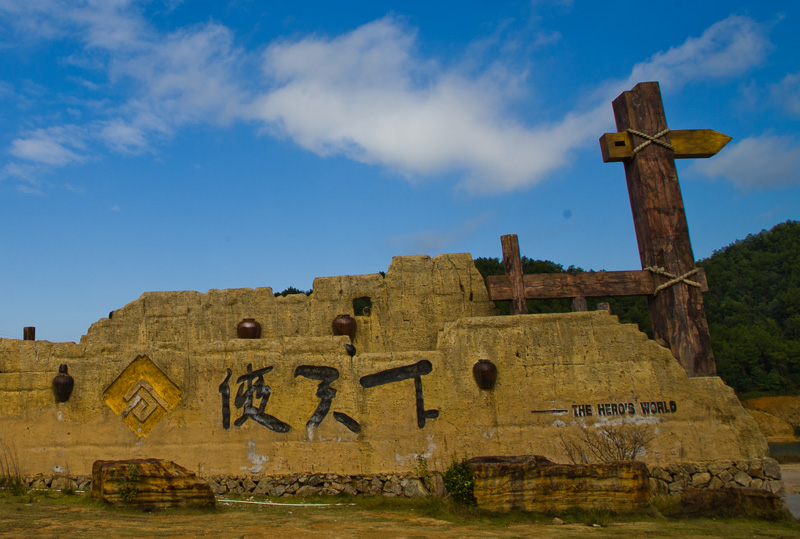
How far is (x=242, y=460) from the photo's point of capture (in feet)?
28.9

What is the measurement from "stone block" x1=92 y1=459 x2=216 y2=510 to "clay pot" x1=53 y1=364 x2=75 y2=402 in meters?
2.44

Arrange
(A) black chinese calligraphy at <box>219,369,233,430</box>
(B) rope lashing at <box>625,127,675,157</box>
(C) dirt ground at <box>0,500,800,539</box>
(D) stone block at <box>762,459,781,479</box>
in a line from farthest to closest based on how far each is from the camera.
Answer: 1. (B) rope lashing at <box>625,127,675,157</box>
2. (A) black chinese calligraphy at <box>219,369,233,430</box>
3. (D) stone block at <box>762,459,781,479</box>
4. (C) dirt ground at <box>0,500,800,539</box>

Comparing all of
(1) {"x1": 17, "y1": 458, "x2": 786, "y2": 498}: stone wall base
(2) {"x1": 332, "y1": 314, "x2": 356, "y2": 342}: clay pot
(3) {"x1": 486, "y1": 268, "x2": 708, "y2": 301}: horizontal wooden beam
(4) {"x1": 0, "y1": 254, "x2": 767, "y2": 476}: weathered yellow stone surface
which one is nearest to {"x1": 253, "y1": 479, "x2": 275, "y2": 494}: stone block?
(1) {"x1": 17, "y1": 458, "x2": 786, "y2": 498}: stone wall base

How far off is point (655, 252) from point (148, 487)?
7.84m

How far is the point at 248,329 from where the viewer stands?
32.2 ft

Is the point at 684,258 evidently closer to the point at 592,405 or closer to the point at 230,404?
the point at 592,405

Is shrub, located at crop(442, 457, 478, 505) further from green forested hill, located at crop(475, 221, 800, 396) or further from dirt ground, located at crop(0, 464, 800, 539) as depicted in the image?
green forested hill, located at crop(475, 221, 800, 396)

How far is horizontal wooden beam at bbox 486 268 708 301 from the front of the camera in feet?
31.3

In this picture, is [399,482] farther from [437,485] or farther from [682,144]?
[682,144]

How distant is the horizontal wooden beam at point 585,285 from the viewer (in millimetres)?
9553

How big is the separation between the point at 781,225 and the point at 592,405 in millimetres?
79385

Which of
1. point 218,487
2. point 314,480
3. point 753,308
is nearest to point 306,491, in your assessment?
point 314,480

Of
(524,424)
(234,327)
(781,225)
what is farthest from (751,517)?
(781,225)

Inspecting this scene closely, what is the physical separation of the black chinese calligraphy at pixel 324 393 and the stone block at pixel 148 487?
79.5 inches
